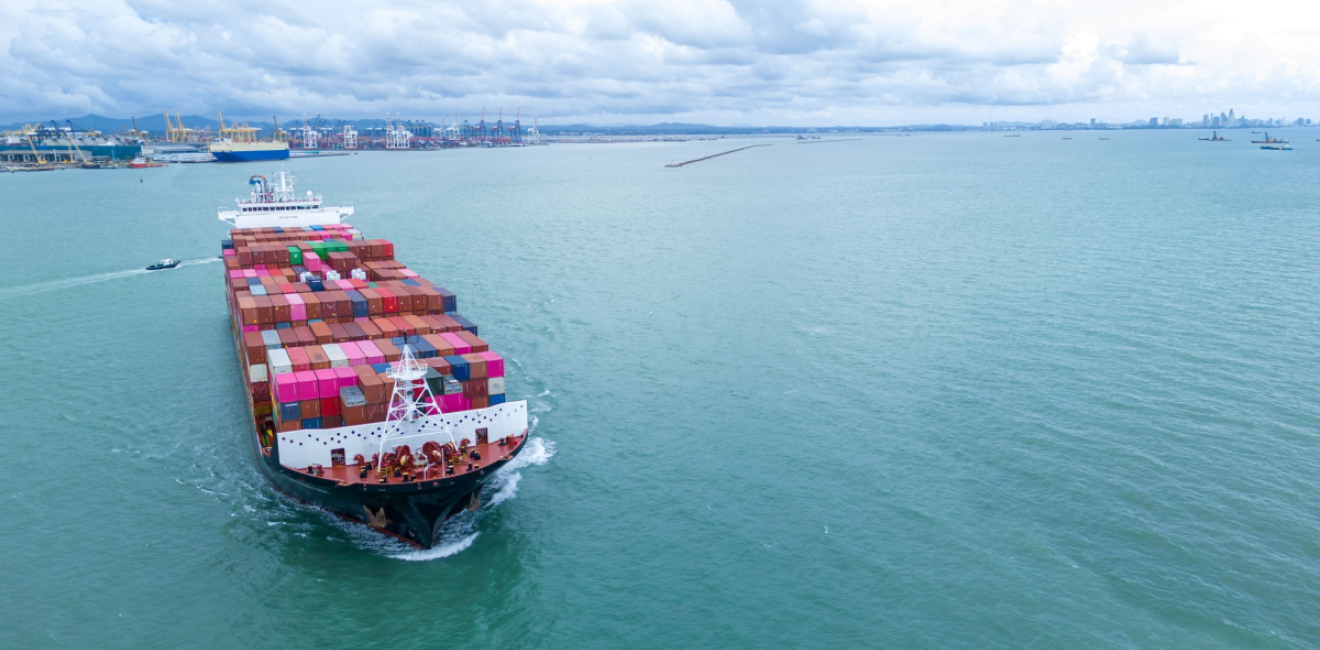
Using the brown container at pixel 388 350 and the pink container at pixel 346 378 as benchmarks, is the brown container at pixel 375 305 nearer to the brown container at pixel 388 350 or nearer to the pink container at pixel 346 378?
the brown container at pixel 388 350

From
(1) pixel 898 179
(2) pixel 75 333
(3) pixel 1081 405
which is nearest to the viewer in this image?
(3) pixel 1081 405

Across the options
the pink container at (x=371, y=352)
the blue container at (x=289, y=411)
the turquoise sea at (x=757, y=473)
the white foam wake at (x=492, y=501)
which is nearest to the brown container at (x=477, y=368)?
the white foam wake at (x=492, y=501)

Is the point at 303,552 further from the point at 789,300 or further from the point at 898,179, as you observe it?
the point at 898,179

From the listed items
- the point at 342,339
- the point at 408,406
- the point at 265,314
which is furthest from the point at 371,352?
the point at 265,314

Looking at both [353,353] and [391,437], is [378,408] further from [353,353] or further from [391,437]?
[353,353]

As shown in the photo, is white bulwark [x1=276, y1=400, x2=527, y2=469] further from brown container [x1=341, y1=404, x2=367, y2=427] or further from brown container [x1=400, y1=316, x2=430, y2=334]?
brown container [x1=400, y1=316, x2=430, y2=334]

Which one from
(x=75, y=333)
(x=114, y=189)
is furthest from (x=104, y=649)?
(x=114, y=189)

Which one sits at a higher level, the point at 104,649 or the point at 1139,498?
the point at 1139,498
